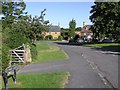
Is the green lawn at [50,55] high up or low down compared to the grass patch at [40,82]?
down

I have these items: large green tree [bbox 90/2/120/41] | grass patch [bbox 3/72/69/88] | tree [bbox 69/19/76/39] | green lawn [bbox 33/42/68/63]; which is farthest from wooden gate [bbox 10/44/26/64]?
tree [bbox 69/19/76/39]

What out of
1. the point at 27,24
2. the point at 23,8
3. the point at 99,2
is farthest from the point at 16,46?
the point at 99,2

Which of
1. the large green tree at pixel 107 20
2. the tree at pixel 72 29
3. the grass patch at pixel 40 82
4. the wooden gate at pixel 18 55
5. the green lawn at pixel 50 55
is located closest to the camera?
the grass patch at pixel 40 82

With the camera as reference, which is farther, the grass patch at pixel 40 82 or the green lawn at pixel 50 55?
the green lawn at pixel 50 55

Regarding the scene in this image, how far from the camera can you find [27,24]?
110 feet

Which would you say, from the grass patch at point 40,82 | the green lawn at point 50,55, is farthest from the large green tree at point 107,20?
the grass patch at point 40,82

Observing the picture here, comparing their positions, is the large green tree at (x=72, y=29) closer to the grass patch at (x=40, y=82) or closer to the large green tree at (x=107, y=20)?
the large green tree at (x=107, y=20)

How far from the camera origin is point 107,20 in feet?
227

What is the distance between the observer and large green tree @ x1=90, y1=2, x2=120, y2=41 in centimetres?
6638

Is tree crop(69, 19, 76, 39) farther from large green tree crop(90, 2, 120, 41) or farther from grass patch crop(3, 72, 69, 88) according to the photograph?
grass patch crop(3, 72, 69, 88)

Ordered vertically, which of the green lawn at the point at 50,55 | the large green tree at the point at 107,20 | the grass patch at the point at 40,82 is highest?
the large green tree at the point at 107,20

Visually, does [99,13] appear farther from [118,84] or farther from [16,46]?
[118,84]

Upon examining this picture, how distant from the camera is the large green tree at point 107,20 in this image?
6638cm

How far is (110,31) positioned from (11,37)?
42171 mm
